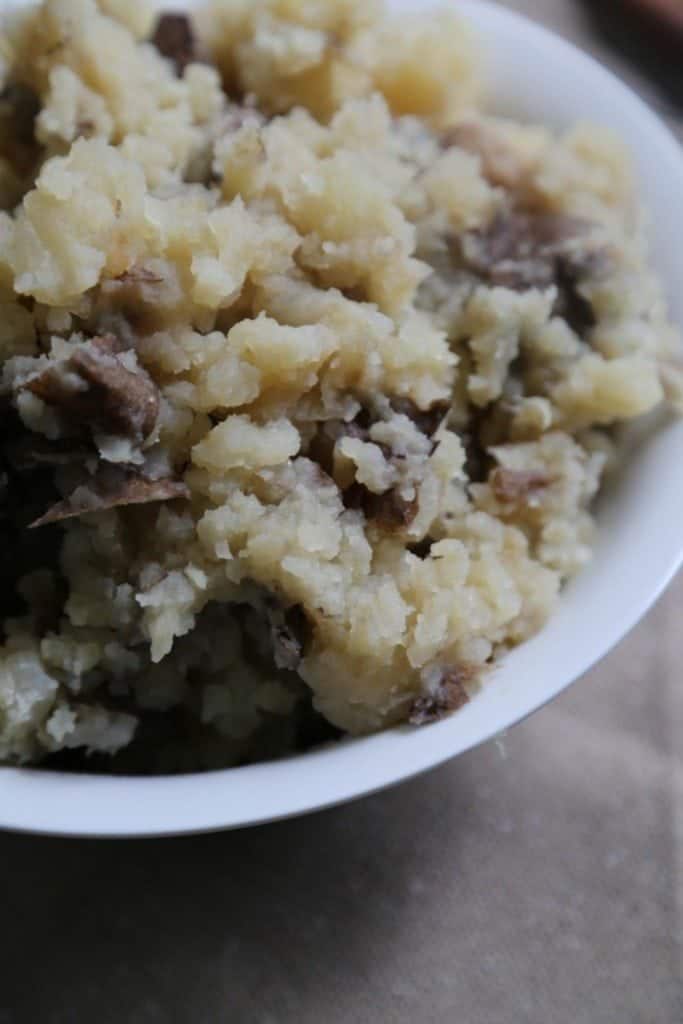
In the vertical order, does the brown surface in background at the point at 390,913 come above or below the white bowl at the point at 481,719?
below

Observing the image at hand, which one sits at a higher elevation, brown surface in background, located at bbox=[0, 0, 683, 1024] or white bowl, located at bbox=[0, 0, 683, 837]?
white bowl, located at bbox=[0, 0, 683, 837]

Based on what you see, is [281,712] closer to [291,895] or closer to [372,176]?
[291,895]

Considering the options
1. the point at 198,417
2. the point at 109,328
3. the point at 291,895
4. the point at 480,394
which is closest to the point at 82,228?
the point at 109,328

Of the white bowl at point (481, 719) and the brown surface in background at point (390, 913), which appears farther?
the brown surface in background at point (390, 913)

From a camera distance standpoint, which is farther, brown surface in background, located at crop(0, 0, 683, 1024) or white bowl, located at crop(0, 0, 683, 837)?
brown surface in background, located at crop(0, 0, 683, 1024)
